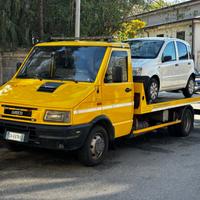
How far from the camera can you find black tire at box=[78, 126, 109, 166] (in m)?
7.00

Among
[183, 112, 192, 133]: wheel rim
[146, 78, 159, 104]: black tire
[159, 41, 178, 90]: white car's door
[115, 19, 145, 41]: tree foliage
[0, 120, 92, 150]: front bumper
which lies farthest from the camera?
[115, 19, 145, 41]: tree foliage

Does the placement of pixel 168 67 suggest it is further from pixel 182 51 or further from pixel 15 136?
pixel 15 136

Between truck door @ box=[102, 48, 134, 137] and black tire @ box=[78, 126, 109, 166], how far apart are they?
14.2 inches

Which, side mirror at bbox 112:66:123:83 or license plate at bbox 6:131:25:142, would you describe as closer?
license plate at bbox 6:131:25:142

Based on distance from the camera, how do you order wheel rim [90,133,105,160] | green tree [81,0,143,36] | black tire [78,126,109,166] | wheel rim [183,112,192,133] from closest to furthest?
black tire [78,126,109,166] < wheel rim [90,133,105,160] < wheel rim [183,112,192,133] < green tree [81,0,143,36]

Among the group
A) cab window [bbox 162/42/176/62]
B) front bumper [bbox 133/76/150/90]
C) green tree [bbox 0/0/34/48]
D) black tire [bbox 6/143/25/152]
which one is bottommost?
black tire [bbox 6/143/25/152]

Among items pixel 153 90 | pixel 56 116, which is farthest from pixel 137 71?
pixel 56 116

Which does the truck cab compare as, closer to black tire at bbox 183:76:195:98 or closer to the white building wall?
black tire at bbox 183:76:195:98

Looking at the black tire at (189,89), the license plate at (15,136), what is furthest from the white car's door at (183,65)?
the license plate at (15,136)

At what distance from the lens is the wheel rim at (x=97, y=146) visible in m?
7.14

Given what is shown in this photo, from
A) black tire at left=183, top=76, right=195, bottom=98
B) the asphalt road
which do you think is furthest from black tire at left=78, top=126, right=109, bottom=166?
black tire at left=183, top=76, right=195, bottom=98

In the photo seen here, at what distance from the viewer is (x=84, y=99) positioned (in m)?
6.81

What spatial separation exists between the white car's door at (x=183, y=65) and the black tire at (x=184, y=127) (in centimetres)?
76

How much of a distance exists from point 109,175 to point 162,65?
147 inches
